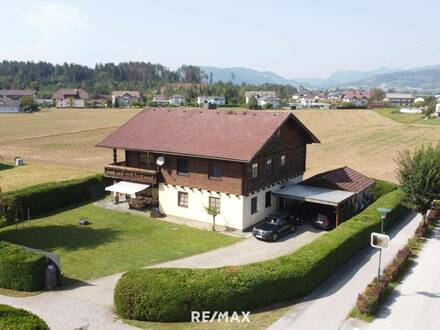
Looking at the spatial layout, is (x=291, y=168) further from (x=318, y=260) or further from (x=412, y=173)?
(x=318, y=260)

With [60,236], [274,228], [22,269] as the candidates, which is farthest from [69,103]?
[22,269]

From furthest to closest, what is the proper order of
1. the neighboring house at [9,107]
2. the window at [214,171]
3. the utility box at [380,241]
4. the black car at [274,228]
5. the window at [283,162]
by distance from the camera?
the neighboring house at [9,107] → the window at [283,162] → the window at [214,171] → the black car at [274,228] → the utility box at [380,241]

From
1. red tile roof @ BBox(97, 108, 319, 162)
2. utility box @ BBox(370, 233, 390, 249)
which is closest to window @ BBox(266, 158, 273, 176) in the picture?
red tile roof @ BBox(97, 108, 319, 162)

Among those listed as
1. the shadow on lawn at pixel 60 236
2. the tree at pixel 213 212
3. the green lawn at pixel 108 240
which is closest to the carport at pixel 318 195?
the tree at pixel 213 212

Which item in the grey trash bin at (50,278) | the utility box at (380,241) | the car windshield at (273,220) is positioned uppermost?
the utility box at (380,241)

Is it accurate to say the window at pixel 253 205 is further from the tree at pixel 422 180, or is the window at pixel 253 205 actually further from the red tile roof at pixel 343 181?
the tree at pixel 422 180

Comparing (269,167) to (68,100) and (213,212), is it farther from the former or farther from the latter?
(68,100)

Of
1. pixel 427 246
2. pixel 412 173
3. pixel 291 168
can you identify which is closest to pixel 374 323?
pixel 427 246
